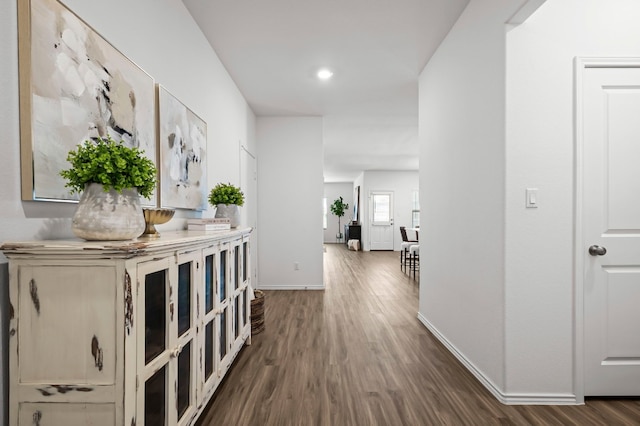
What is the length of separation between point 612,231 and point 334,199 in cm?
1206

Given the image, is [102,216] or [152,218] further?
[152,218]

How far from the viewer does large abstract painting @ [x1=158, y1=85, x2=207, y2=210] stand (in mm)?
1990

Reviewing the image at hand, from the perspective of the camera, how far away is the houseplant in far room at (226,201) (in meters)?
2.54

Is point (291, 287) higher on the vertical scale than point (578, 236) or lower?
lower

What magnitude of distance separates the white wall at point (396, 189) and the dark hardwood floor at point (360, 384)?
7.41 meters

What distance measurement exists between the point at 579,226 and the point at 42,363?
2.62 m

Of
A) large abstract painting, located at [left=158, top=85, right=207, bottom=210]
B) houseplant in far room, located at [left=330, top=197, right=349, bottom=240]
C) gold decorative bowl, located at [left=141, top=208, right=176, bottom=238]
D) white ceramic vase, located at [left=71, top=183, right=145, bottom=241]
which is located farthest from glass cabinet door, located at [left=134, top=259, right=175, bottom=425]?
houseplant in far room, located at [left=330, top=197, right=349, bottom=240]

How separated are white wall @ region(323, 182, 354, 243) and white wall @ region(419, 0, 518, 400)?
1054 cm

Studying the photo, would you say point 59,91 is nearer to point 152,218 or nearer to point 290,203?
point 152,218

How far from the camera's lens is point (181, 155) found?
223 centimetres

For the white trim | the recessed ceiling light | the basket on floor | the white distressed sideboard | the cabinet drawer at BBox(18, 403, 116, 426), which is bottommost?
the white trim

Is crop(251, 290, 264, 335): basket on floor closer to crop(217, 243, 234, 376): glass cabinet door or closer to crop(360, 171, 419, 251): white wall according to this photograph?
crop(217, 243, 234, 376): glass cabinet door

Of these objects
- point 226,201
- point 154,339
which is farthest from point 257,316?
point 154,339

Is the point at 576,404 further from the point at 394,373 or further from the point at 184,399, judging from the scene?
the point at 184,399
